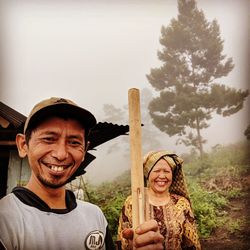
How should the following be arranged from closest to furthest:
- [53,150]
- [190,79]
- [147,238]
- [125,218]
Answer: [147,238], [53,150], [125,218], [190,79]

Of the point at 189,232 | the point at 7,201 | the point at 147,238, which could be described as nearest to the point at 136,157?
the point at 147,238

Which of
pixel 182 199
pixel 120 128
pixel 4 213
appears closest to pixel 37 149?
pixel 4 213

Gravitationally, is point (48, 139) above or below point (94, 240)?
above

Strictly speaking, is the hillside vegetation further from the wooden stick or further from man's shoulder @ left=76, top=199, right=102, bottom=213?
the wooden stick

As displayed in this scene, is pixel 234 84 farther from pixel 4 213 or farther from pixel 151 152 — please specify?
pixel 4 213

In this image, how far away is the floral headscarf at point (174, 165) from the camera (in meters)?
2.70

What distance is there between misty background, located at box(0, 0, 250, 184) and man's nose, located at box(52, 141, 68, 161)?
14.3 inches

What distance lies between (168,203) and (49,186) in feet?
2.76

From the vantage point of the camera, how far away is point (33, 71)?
113 inches

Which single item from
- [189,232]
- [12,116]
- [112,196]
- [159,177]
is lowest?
[189,232]

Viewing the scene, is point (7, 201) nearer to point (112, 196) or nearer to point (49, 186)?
point (49, 186)

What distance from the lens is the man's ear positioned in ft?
8.09

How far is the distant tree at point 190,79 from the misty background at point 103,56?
5 centimetres

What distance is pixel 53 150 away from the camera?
2.40 metres
